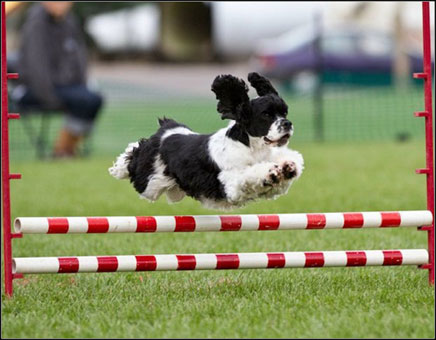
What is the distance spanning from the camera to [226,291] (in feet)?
14.5

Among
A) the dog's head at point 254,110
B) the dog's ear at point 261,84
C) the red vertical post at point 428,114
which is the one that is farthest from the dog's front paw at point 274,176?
the red vertical post at point 428,114

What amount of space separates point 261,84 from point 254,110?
16 cm

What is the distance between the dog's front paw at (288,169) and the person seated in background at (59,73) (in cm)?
803

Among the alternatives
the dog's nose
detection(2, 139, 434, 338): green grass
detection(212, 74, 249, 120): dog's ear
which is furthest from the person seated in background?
the dog's nose

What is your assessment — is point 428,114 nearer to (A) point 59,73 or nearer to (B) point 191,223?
(B) point 191,223

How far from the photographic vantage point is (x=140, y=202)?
8094mm

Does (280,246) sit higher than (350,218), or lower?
lower

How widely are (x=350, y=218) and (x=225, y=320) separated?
32.0 inches

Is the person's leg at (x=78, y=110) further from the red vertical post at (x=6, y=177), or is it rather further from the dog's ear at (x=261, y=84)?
the dog's ear at (x=261, y=84)

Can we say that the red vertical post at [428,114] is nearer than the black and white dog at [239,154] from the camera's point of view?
No

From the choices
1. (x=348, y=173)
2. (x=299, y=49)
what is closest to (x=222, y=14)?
(x=299, y=49)

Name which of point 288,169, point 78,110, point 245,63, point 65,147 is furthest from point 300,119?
point 245,63

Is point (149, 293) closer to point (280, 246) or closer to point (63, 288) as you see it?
point (63, 288)

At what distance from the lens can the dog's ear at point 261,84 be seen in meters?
4.05
